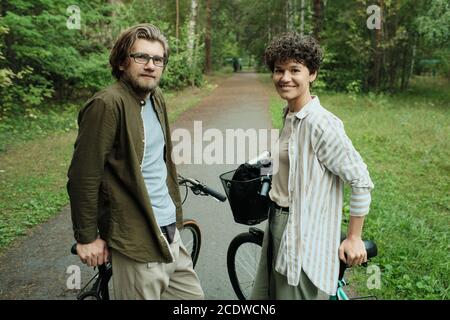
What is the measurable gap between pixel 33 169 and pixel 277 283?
261 inches

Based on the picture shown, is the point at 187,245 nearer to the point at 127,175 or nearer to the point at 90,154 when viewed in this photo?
the point at 127,175

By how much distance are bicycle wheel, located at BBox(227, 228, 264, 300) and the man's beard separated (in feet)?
4.83

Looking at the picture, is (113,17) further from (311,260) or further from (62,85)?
(311,260)

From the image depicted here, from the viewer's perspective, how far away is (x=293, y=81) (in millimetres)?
2074

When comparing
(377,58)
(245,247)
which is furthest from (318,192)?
(377,58)

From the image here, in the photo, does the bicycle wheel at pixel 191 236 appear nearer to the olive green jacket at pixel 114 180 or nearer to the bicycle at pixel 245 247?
the bicycle at pixel 245 247

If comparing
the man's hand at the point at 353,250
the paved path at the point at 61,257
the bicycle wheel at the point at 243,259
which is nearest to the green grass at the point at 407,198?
the bicycle wheel at the point at 243,259

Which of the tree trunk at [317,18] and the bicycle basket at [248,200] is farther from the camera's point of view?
the tree trunk at [317,18]

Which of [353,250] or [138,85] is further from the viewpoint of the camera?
[138,85]

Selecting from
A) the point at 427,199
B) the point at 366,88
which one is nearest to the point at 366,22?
the point at 366,88

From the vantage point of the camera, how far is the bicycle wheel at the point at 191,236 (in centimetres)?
349

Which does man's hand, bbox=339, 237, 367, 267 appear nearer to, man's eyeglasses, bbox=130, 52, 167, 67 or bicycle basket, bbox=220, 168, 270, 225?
bicycle basket, bbox=220, 168, 270, 225

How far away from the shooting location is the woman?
1.92m
